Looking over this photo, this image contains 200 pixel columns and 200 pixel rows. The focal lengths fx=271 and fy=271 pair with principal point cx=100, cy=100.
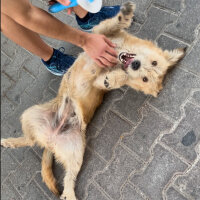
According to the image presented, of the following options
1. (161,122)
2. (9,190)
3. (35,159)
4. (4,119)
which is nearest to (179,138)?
(161,122)

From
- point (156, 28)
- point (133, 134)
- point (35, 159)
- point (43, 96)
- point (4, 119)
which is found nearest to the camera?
point (133, 134)

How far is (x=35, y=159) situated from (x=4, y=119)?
3.54 feet

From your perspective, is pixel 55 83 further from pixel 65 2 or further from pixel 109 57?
pixel 65 2

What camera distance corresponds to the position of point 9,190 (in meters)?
4.13

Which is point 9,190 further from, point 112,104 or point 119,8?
point 119,8

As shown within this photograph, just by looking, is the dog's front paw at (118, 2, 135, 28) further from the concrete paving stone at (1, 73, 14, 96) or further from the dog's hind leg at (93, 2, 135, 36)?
the concrete paving stone at (1, 73, 14, 96)

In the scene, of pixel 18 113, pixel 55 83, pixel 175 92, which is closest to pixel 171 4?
pixel 175 92

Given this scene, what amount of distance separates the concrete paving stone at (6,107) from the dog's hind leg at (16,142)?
64 centimetres

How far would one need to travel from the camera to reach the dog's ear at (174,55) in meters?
3.24

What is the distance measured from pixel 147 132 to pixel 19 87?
2.51 m

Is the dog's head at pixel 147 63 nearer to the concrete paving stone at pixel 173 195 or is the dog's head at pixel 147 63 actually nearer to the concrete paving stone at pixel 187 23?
the concrete paving stone at pixel 187 23

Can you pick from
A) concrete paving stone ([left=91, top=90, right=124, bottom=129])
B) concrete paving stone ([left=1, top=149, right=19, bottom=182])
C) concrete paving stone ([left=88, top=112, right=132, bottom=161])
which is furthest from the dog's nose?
concrete paving stone ([left=1, top=149, right=19, bottom=182])

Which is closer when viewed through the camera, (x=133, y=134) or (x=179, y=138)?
(x=179, y=138)

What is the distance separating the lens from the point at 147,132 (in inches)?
130
